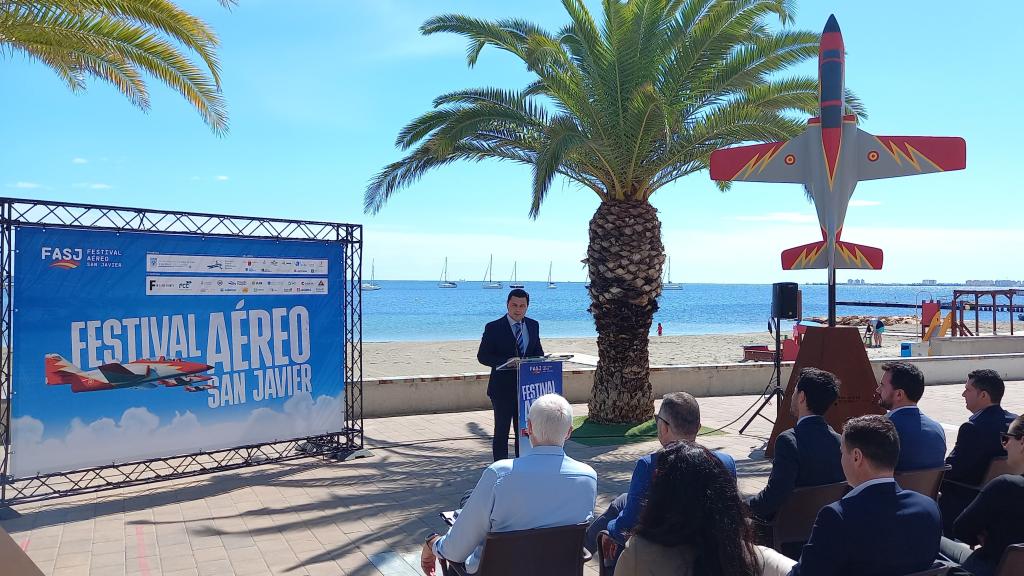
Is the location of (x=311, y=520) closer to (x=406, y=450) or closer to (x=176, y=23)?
(x=406, y=450)

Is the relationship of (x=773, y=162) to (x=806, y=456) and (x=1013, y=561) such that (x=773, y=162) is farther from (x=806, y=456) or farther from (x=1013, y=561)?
(x=1013, y=561)

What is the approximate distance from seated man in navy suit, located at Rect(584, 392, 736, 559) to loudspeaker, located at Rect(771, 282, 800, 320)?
6.88m

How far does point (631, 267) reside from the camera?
33.2ft

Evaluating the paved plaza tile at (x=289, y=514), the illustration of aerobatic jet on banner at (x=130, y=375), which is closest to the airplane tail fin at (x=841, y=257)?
the paved plaza tile at (x=289, y=514)

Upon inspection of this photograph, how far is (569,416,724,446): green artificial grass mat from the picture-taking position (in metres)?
9.38

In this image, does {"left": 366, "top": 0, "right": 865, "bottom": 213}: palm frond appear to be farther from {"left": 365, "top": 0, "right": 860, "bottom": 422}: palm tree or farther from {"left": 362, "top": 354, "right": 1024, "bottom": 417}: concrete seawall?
{"left": 362, "top": 354, "right": 1024, "bottom": 417}: concrete seawall

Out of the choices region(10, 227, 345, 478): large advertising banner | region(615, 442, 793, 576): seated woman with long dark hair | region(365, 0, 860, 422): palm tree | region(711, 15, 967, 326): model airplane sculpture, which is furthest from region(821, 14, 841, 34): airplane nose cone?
region(615, 442, 793, 576): seated woman with long dark hair

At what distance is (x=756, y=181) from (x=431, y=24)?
16.0ft

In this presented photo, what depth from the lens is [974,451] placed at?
14.7 feet

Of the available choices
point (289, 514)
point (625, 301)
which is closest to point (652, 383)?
point (625, 301)

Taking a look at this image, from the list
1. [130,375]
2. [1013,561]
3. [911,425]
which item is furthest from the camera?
[130,375]

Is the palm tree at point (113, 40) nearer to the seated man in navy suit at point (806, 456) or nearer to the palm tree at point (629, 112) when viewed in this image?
the palm tree at point (629, 112)

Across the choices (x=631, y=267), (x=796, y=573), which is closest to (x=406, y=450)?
(x=631, y=267)

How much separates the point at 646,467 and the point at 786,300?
744 cm
